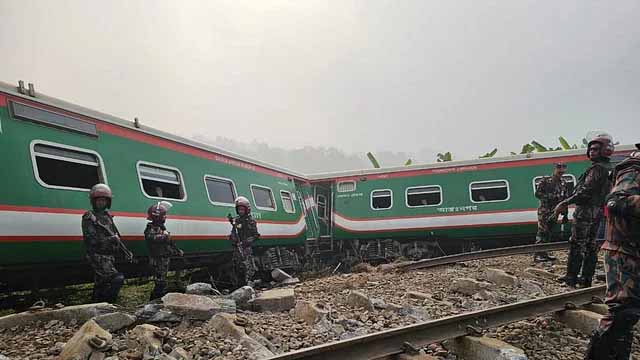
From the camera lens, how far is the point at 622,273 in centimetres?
281

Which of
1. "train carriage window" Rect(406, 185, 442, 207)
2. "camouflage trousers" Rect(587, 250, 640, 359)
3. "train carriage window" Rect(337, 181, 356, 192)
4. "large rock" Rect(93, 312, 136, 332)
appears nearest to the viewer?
"camouflage trousers" Rect(587, 250, 640, 359)

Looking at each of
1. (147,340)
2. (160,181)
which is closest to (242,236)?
(160,181)

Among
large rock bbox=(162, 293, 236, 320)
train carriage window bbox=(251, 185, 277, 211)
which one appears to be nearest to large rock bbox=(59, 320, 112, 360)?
large rock bbox=(162, 293, 236, 320)

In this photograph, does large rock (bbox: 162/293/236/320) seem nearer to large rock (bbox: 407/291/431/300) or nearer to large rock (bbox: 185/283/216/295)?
large rock (bbox: 185/283/216/295)

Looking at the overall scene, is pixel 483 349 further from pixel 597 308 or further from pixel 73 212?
pixel 73 212

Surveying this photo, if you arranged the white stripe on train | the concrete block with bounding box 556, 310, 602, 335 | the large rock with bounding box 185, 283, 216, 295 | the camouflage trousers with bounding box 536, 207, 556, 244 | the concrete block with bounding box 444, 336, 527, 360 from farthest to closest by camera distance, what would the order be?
the camouflage trousers with bounding box 536, 207, 556, 244, the large rock with bounding box 185, 283, 216, 295, the white stripe on train, the concrete block with bounding box 556, 310, 602, 335, the concrete block with bounding box 444, 336, 527, 360

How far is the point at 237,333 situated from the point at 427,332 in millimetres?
1654

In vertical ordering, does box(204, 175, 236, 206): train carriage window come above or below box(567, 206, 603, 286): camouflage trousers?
above

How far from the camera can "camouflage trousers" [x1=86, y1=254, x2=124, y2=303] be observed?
4.95m

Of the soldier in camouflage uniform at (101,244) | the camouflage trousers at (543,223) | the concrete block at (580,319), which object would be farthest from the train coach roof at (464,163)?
the soldier in camouflage uniform at (101,244)

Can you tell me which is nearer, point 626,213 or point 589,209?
point 626,213

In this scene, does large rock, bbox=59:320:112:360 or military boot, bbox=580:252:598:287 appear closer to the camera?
large rock, bbox=59:320:112:360

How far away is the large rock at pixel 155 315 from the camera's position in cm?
401

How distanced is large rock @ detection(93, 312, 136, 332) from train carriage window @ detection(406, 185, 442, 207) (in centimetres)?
923
